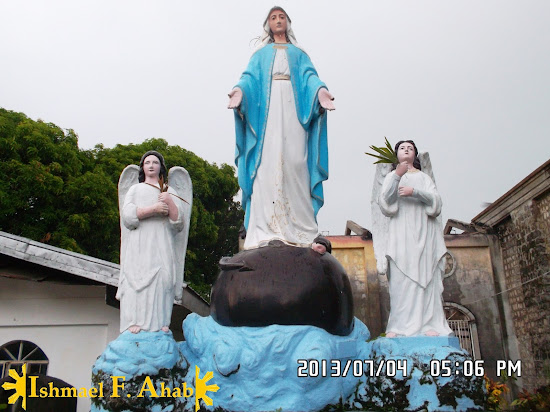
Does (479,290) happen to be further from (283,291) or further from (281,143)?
(283,291)

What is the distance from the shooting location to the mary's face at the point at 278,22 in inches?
238

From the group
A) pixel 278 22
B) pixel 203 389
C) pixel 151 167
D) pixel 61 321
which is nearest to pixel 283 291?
pixel 203 389

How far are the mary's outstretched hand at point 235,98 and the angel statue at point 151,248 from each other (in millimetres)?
902

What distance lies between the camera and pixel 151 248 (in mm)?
4805

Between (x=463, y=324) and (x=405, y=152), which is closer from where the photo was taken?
(x=405, y=152)

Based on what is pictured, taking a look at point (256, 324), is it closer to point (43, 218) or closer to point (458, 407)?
point (458, 407)

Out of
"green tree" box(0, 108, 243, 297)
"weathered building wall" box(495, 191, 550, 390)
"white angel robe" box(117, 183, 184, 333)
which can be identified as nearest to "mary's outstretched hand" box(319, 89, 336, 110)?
"white angel robe" box(117, 183, 184, 333)

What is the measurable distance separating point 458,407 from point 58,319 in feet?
19.3

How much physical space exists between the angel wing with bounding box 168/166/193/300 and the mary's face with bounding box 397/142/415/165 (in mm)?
2293

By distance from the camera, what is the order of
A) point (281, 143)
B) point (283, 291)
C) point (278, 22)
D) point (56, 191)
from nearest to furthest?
point (283, 291), point (281, 143), point (278, 22), point (56, 191)

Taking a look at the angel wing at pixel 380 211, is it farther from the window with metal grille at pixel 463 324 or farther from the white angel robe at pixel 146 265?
the window with metal grille at pixel 463 324

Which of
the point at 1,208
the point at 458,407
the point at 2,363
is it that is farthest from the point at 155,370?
the point at 1,208

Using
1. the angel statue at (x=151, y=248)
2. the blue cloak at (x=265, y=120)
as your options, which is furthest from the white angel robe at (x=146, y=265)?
the blue cloak at (x=265, y=120)

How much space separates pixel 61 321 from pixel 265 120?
4.56 meters
